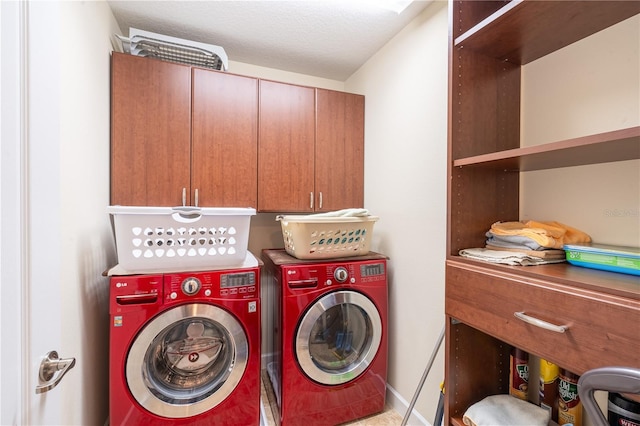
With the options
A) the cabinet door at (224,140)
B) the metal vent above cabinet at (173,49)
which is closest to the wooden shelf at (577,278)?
the cabinet door at (224,140)

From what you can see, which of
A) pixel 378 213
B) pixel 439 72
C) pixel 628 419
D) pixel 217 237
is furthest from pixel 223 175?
pixel 628 419

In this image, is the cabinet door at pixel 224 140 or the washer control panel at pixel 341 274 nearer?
the washer control panel at pixel 341 274

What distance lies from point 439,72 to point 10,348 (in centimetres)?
197

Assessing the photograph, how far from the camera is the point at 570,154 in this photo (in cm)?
87

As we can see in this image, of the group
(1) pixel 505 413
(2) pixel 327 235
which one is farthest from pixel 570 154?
(2) pixel 327 235

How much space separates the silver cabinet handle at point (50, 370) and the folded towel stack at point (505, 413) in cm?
128

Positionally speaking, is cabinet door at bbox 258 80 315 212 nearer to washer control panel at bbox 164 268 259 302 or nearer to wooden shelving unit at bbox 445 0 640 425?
washer control panel at bbox 164 268 259 302

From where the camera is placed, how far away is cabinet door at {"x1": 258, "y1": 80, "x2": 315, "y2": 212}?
2.04 metres

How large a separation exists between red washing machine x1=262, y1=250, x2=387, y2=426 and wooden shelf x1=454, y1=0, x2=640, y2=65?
125cm

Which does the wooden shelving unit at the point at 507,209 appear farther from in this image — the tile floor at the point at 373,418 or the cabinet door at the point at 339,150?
the cabinet door at the point at 339,150

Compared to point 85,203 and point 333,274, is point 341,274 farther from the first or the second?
point 85,203

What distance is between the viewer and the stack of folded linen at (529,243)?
0.96 m

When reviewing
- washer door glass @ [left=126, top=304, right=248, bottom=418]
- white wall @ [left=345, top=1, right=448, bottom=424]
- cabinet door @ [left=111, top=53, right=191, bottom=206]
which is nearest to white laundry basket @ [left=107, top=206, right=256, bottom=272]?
washer door glass @ [left=126, top=304, right=248, bottom=418]

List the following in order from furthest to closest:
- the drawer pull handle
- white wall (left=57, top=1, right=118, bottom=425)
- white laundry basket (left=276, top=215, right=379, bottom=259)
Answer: white laundry basket (left=276, top=215, right=379, bottom=259) < white wall (left=57, top=1, right=118, bottom=425) < the drawer pull handle
